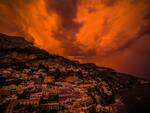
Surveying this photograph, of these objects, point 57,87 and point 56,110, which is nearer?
point 56,110

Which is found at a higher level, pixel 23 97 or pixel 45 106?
pixel 23 97

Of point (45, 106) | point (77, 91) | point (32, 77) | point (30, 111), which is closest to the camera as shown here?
point (30, 111)

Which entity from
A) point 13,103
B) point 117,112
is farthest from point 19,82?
point 117,112

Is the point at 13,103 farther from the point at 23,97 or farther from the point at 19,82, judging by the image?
the point at 19,82

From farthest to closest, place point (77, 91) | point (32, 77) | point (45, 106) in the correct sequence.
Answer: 1. point (32, 77)
2. point (77, 91)
3. point (45, 106)

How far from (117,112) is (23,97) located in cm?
8191

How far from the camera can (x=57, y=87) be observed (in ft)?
543

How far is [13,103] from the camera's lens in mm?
125875

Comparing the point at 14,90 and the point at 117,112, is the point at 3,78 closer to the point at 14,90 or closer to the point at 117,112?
the point at 14,90

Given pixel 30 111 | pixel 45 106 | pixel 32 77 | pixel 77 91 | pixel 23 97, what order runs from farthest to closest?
pixel 32 77
pixel 77 91
pixel 23 97
pixel 45 106
pixel 30 111

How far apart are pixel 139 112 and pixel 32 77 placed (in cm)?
12335

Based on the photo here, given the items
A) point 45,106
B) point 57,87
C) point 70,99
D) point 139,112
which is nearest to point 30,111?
point 45,106

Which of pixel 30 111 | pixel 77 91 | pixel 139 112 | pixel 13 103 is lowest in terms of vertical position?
pixel 139 112

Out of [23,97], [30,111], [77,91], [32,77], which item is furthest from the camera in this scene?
[32,77]
